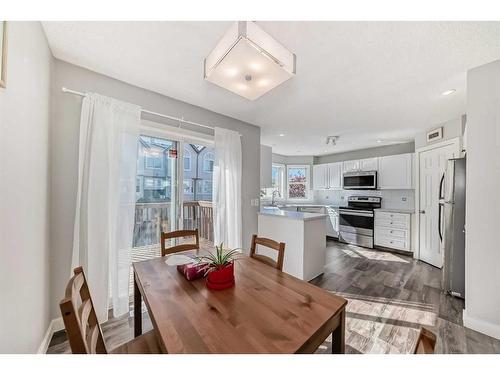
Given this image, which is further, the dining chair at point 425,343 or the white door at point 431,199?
the white door at point 431,199

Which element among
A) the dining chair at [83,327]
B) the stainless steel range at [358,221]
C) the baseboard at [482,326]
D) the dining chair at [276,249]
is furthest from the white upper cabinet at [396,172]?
the dining chair at [83,327]

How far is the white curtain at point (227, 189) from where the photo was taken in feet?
9.11

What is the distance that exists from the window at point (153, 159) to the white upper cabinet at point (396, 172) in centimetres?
442

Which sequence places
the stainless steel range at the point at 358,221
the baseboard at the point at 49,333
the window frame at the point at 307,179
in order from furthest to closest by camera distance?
1. the window frame at the point at 307,179
2. the stainless steel range at the point at 358,221
3. the baseboard at the point at 49,333

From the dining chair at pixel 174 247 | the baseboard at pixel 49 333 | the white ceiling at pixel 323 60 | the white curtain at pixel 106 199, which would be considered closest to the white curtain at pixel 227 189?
the white ceiling at pixel 323 60

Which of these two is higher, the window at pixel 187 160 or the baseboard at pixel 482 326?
the window at pixel 187 160

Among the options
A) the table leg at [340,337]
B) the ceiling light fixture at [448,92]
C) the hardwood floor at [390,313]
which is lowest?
the hardwood floor at [390,313]

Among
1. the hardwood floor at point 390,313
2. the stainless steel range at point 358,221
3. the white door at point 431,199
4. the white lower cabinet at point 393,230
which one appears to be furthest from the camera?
the stainless steel range at point 358,221

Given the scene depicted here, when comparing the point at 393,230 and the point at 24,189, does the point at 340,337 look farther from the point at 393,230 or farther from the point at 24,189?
the point at 393,230

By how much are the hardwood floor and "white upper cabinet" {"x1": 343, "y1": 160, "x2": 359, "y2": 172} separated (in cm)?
229

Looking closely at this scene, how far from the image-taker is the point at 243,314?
2.88 ft

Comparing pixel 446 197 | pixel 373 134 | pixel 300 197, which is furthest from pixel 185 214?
pixel 300 197

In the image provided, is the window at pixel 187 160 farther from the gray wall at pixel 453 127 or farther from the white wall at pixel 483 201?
the gray wall at pixel 453 127
